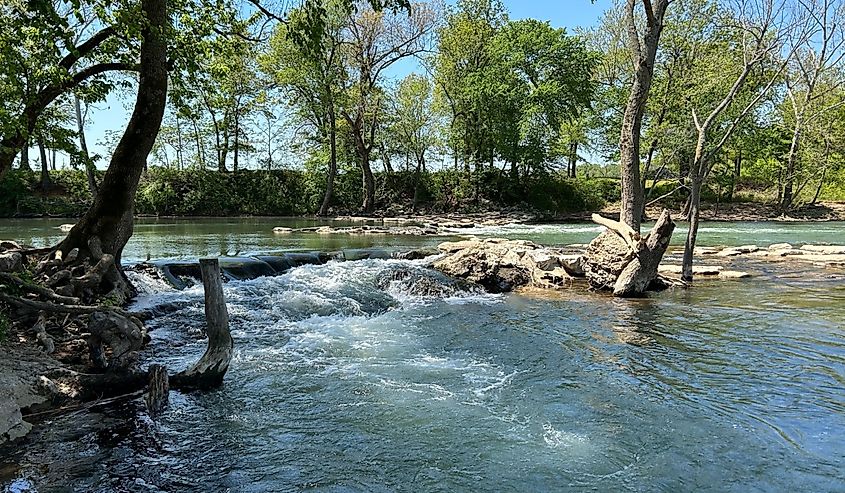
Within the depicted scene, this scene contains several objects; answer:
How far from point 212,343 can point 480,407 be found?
10.3 feet

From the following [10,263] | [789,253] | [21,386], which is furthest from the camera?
[789,253]

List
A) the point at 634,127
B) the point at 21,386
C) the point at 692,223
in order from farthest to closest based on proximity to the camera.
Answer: the point at 634,127
the point at 692,223
the point at 21,386

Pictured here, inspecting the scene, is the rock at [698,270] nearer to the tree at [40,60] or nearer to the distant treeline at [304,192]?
the tree at [40,60]

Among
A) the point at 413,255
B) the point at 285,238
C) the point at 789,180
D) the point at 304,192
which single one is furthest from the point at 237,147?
the point at 789,180

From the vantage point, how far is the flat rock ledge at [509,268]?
13492 millimetres

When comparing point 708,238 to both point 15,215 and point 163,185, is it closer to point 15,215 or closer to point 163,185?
point 163,185

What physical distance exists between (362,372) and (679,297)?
7698 millimetres

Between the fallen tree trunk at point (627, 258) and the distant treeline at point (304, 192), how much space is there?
24.7m

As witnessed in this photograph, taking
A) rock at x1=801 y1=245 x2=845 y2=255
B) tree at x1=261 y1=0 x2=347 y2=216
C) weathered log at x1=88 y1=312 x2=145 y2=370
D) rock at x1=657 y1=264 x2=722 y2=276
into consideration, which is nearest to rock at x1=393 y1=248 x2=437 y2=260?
rock at x1=657 y1=264 x2=722 y2=276

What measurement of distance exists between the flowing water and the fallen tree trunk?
0.98m

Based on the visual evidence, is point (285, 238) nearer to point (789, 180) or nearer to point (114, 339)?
point (114, 339)

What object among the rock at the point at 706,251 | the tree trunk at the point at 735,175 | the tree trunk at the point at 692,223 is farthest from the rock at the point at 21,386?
the tree trunk at the point at 735,175

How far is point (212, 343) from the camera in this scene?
6418mm

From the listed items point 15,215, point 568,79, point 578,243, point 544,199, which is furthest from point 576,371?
point 15,215
